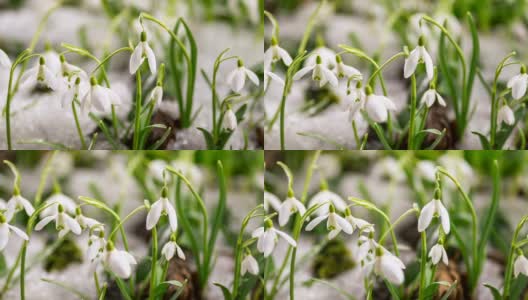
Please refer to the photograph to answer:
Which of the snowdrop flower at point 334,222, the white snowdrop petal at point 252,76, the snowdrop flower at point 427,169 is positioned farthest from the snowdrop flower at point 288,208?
the snowdrop flower at point 427,169

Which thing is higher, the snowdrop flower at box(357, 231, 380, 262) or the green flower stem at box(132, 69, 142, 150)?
the green flower stem at box(132, 69, 142, 150)

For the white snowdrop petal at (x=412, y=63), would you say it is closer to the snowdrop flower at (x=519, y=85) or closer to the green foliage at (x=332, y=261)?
the snowdrop flower at (x=519, y=85)

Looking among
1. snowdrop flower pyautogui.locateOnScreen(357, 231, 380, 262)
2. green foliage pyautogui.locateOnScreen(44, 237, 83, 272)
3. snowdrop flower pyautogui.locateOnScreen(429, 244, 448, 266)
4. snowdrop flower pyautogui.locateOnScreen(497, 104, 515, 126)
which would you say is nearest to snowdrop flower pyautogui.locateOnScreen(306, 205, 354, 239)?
snowdrop flower pyautogui.locateOnScreen(357, 231, 380, 262)

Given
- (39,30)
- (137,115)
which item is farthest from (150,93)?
(39,30)

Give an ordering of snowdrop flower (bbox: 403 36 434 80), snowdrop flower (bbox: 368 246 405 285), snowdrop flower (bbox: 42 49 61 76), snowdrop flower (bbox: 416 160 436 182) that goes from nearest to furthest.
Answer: snowdrop flower (bbox: 368 246 405 285)
snowdrop flower (bbox: 403 36 434 80)
snowdrop flower (bbox: 42 49 61 76)
snowdrop flower (bbox: 416 160 436 182)

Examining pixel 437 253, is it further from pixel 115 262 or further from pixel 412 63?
pixel 115 262

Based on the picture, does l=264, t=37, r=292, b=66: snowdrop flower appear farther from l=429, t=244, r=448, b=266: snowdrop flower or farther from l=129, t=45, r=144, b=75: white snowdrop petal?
l=429, t=244, r=448, b=266: snowdrop flower
